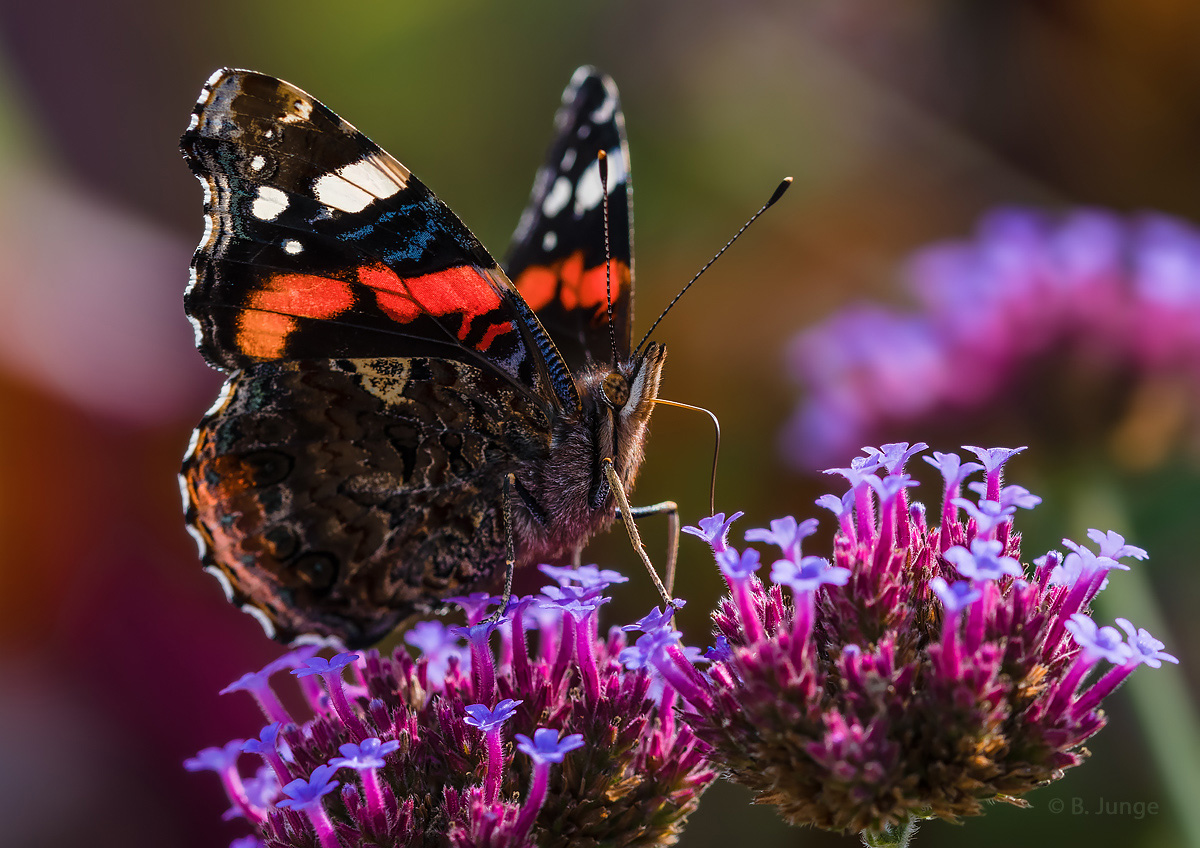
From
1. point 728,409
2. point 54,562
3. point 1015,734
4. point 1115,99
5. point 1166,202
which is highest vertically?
point 1115,99

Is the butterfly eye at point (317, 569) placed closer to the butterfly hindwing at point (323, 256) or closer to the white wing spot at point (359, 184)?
the butterfly hindwing at point (323, 256)

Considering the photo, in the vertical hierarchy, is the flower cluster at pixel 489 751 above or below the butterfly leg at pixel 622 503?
below

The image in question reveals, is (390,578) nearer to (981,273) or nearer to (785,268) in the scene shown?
(981,273)

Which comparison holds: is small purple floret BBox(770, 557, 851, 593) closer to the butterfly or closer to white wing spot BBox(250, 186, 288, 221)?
the butterfly

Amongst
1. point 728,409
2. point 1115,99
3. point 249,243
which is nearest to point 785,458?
point 728,409

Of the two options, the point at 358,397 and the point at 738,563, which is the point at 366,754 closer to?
the point at 738,563

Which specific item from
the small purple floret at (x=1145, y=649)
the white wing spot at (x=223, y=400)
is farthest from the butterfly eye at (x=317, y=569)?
the small purple floret at (x=1145, y=649)

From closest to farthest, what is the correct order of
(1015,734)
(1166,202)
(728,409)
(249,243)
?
1. (1015,734)
2. (249,243)
3. (728,409)
4. (1166,202)
